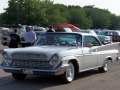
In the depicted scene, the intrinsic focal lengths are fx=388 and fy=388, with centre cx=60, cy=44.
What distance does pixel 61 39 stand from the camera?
1211cm

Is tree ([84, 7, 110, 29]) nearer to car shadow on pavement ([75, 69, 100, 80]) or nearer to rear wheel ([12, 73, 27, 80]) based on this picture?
car shadow on pavement ([75, 69, 100, 80])

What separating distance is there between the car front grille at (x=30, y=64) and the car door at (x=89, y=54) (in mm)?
1715

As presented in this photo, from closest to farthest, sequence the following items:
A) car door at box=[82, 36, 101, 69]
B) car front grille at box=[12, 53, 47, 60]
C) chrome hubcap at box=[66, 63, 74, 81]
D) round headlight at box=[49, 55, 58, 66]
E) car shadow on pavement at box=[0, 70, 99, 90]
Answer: car shadow on pavement at box=[0, 70, 99, 90] < round headlight at box=[49, 55, 58, 66] < car front grille at box=[12, 53, 47, 60] < chrome hubcap at box=[66, 63, 74, 81] < car door at box=[82, 36, 101, 69]

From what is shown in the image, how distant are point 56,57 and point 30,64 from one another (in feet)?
2.52

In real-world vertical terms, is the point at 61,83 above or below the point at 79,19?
below

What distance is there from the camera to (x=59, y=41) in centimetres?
1206

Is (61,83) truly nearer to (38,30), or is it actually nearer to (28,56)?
(28,56)

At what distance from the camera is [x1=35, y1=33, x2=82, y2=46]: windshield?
12.0 m

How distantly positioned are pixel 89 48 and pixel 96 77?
0.96 meters

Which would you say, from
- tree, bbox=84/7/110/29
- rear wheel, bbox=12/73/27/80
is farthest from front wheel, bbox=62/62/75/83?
tree, bbox=84/7/110/29

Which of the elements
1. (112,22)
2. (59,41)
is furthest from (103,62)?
(112,22)

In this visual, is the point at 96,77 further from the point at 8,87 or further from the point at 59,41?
the point at 8,87

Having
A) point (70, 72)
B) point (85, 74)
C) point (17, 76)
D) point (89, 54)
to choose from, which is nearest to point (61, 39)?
point (89, 54)

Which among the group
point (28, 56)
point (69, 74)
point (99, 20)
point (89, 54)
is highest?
point (99, 20)
